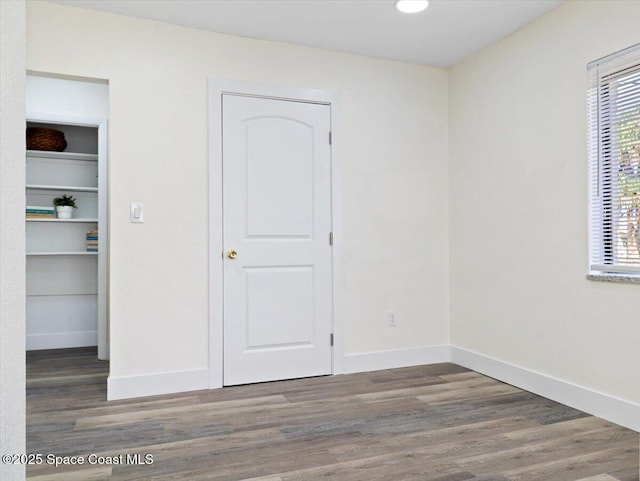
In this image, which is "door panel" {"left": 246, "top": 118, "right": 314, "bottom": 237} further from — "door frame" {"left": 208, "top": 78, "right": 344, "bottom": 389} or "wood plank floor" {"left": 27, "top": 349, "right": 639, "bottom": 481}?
"wood plank floor" {"left": 27, "top": 349, "right": 639, "bottom": 481}

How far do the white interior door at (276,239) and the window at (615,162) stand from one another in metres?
1.71

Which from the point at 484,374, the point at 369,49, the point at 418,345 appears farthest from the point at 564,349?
the point at 369,49

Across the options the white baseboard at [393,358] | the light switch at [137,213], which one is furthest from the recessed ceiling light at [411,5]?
the white baseboard at [393,358]

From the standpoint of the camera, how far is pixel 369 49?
3492mm

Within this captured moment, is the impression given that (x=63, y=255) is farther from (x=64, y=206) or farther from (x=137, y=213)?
(x=137, y=213)

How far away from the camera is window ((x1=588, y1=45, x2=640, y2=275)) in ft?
8.11

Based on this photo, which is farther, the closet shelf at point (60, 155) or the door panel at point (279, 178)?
the closet shelf at point (60, 155)

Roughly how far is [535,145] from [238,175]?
1.97 metres

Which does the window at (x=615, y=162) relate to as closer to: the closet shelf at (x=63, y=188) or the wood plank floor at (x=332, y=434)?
the wood plank floor at (x=332, y=434)

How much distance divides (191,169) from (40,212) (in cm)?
207

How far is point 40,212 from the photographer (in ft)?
14.2

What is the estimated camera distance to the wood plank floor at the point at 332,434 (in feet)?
6.59

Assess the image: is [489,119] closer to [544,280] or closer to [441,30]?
[441,30]

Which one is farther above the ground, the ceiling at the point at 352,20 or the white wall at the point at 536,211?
the ceiling at the point at 352,20
